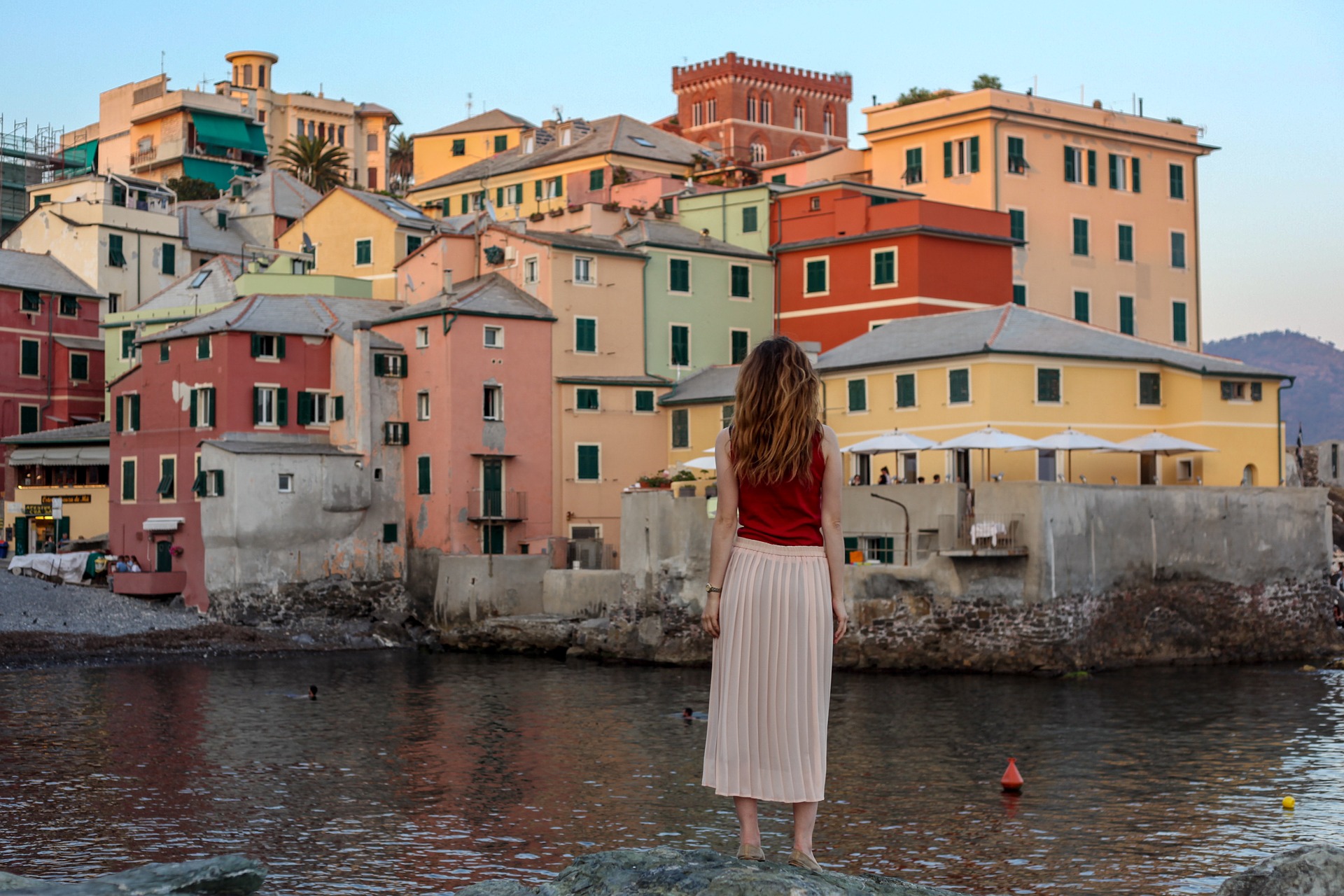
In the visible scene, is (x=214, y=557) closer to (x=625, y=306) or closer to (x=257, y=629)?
(x=257, y=629)

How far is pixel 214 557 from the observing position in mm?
58594

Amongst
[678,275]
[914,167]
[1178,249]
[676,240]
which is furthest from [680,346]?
[1178,249]

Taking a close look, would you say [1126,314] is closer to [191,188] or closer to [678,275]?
[678,275]

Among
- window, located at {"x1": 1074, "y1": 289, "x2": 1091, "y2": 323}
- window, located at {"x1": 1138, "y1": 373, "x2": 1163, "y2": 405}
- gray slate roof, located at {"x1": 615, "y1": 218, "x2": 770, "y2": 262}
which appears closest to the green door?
gray slate roof, located at {"x1": 615, "y1": 218, "x2": 770, "y2": 262}

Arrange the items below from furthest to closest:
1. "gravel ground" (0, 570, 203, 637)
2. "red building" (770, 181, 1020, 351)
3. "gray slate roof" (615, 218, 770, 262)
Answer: "gray slate roof" (615, 218, 770, 262) < "red building" (770, 181, 1020, 351) < "gravel ground" (0, 570, 203, 637)

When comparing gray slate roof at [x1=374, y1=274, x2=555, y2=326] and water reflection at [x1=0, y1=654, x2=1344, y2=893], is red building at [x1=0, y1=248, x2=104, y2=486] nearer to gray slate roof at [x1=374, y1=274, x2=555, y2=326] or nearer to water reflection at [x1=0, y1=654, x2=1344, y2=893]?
gray slate roof at [x1=374, y1=274, x2=555, y2=326]

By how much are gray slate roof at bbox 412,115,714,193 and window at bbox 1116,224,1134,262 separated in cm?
2297

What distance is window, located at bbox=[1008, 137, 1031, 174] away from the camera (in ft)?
229

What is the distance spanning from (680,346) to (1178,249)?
2486cm

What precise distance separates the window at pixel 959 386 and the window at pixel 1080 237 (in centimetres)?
2003

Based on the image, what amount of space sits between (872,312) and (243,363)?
2483cm

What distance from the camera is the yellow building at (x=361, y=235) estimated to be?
72.4 metres

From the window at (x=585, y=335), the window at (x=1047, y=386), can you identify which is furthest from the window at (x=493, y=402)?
the window at (x=1047, y=386)

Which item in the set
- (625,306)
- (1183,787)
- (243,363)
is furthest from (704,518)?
(1183,787)
